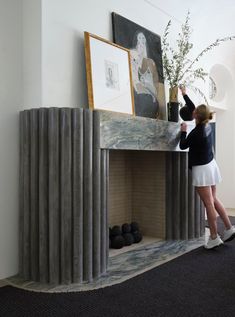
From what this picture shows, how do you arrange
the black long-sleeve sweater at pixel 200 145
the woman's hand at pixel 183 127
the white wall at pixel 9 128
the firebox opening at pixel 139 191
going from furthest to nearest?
the firebox opening at pixel 139 191 < the woman's hand at pixel 183 127 < the black long-sleeve sweater at pixel 200 145 < the white wall at pixel 9 128

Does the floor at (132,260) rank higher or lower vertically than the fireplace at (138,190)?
lower

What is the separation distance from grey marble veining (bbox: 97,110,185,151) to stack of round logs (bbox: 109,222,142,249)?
1.00m

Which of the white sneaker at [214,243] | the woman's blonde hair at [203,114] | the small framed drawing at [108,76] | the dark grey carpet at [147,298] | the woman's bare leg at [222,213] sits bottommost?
the dark grey carpet at [147,298]

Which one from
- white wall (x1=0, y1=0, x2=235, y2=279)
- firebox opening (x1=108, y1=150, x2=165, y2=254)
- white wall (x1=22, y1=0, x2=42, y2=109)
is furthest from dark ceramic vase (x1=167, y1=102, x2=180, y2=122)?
white wall (x1=22, y1=0, x2=42, y2=109)

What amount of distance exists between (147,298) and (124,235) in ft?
4.98

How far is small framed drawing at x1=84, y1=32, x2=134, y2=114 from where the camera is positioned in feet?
10.9

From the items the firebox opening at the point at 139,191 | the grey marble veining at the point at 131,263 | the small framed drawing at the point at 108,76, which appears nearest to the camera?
the grey marble veining at the point at 131,263

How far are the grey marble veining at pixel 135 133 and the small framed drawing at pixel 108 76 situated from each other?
218mm

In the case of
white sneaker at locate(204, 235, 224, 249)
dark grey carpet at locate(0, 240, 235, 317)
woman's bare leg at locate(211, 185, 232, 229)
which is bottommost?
dark grey carpet at locate(0, 240, 235, 317)

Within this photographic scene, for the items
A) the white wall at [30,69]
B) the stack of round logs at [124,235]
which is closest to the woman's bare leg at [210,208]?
the stack of round logs at [124,235]

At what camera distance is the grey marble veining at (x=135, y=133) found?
3051mm

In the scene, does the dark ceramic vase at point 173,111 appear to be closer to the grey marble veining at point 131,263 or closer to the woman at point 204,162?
the woman at point 204,162

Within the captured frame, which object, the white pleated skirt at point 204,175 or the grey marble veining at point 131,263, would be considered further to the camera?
the white pleated skirt at point 204,175

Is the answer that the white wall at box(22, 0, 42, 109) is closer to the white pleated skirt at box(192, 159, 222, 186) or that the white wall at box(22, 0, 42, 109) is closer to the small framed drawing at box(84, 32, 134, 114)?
the small framed drawing at box(84, 32, 134, 114)
